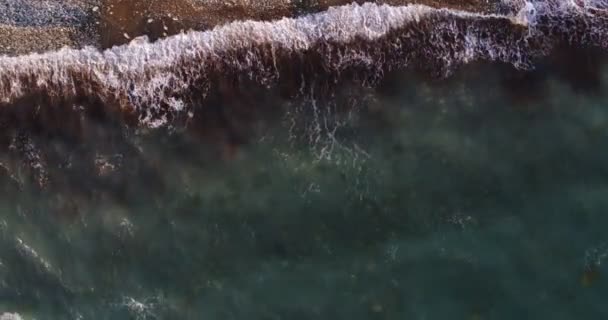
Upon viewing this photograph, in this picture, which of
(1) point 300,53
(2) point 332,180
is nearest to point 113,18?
(1) point 300,53

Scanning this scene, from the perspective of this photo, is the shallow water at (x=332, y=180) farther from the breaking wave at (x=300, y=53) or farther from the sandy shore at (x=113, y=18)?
the sandy shore at (x=113, y=18)

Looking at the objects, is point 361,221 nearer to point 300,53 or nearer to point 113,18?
point 300,53

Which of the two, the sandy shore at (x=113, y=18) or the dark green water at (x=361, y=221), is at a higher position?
the sandy shore at (x=113, y=18)

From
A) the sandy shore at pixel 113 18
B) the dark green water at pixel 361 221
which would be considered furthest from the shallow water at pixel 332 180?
the sandy shore at pixel 113 18

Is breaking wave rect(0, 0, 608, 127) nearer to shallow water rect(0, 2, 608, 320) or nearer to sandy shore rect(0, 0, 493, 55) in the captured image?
shallow water rect(0, 2, 608, 320)

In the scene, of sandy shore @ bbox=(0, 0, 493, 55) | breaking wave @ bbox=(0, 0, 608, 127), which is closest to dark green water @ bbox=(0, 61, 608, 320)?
breaking wave @ bbox=(0, 0, 608, 127)

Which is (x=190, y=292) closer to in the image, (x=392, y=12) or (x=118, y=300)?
(x=118, y=300)
